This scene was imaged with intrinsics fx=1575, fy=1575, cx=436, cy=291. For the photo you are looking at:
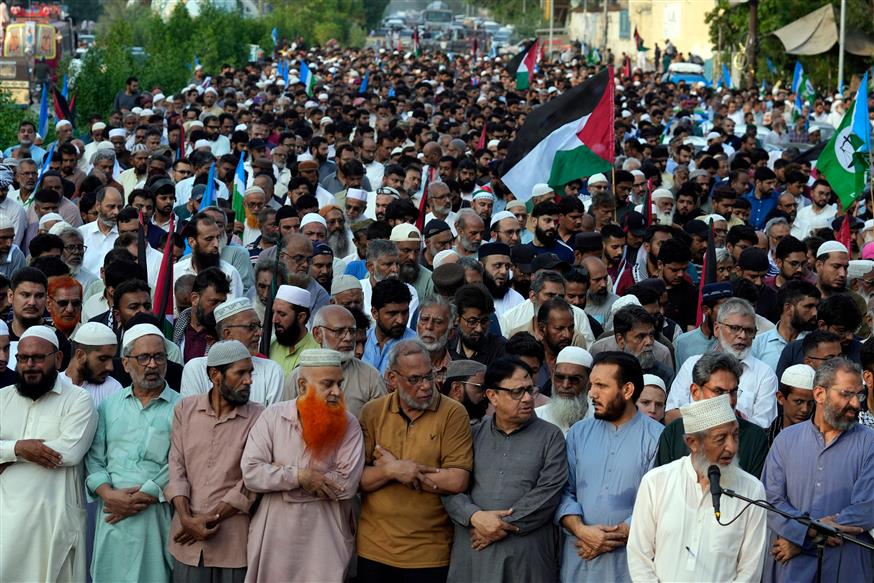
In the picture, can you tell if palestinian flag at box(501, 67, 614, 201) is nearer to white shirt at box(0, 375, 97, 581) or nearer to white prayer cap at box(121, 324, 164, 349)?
white prayer cap at box(121, 324, 164, 349)

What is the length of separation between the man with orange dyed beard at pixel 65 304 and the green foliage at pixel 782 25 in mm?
30836

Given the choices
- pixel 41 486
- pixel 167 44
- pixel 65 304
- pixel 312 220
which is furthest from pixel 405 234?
pixel 167 44

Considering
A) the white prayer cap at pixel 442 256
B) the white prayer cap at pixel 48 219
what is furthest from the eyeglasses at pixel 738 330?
the white prayer cap at pixel 48 219

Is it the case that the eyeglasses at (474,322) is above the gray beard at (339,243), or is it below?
above

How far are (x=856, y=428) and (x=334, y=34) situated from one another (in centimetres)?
6745

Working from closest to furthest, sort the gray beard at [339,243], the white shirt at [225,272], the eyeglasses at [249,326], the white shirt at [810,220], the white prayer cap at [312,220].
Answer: the eyeglasses at [249,326], the white shirt at [225,272], the white prayer cap at [312,220], the gray beard at [339,243], the white shirt at [810,220]

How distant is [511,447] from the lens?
275 inches

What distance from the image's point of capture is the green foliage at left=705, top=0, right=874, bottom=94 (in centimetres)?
3762

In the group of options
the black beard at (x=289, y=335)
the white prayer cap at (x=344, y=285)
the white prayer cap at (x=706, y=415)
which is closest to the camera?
the white prayer cap at (x=706, y=415)

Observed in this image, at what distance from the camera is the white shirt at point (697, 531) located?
6148 millimetres

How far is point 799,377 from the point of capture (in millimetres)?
7566

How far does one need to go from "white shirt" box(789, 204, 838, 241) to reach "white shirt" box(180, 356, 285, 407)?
839cm

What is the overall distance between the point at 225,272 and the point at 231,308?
2277mm

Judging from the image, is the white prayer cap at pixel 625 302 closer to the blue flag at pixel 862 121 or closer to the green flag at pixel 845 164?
the green flag at pixel 845 164
